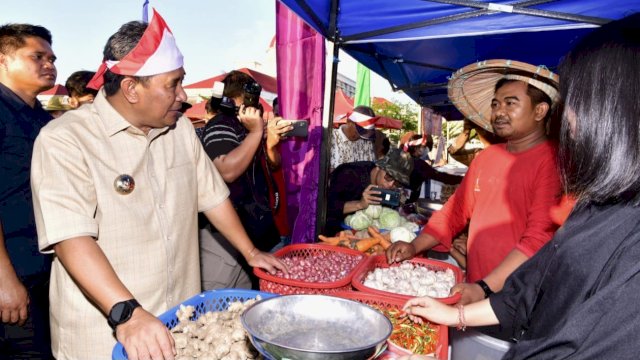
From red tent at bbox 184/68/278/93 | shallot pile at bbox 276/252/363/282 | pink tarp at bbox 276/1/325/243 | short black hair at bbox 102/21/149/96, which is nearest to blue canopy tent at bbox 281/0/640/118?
pink tarp at bbox 276/1/325/243

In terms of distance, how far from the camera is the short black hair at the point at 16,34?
280 centimetres

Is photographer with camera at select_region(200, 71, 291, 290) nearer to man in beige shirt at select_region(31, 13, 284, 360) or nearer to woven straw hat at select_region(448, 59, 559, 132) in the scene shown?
man in beige shirt at select_region(31, 13, 284, 360)

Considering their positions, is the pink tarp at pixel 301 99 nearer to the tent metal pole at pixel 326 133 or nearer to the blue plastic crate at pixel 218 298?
the tent metal pole at pixel 326 133

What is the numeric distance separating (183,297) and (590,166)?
1698mm

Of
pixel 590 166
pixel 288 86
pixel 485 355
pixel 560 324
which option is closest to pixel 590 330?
pixel 560 324

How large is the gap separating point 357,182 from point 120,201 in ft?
9.11

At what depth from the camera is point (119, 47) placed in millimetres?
1713

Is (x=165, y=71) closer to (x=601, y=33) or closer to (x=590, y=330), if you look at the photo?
(x=601, y=33)

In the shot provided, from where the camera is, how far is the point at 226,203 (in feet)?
7.16

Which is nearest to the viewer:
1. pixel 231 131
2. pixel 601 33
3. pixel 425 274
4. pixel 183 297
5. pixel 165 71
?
pixel 601 33

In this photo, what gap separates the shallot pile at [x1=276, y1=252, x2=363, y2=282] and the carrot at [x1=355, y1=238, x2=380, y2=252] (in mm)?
444

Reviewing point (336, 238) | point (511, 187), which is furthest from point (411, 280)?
point (336, 238)

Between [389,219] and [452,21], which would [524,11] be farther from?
[389,219]

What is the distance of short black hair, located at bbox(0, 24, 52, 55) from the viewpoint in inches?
110
